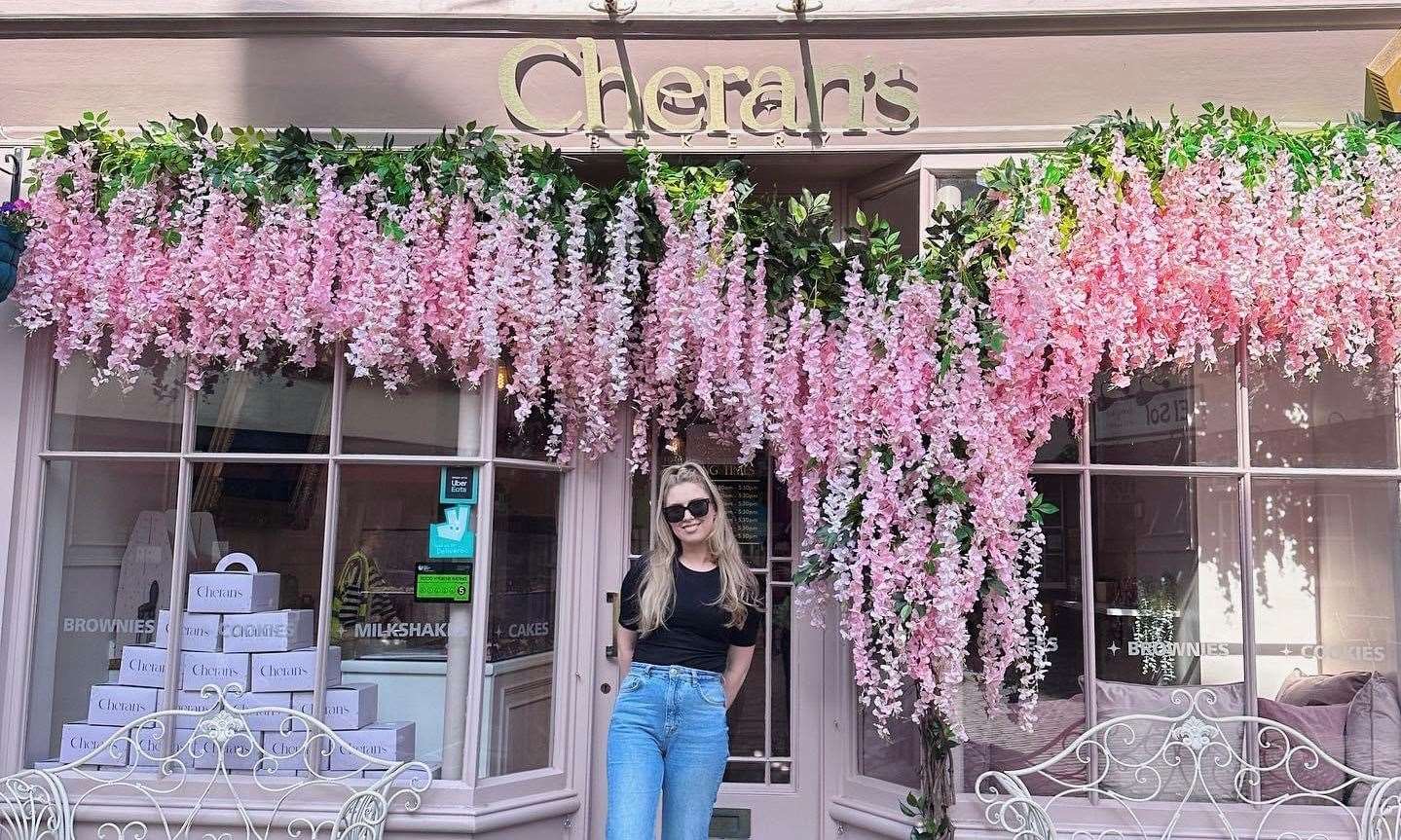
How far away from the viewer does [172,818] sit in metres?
3.99

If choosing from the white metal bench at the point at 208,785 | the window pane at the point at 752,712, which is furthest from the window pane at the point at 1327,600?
the white metal bench at the point at 208,785

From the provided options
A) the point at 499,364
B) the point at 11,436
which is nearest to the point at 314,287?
the point at 499,364

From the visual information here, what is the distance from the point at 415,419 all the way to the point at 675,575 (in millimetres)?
1225

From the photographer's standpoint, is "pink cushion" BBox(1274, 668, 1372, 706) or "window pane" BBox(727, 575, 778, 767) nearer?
"pink cushion" BBox(1274, 668, 1372, 706)

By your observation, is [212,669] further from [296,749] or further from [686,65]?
[686,65]

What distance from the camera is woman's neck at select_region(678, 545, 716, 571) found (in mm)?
3730

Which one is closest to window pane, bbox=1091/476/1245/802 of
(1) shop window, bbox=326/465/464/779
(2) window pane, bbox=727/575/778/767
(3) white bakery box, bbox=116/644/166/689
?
(2) window pane, bbox=727/575/778/767

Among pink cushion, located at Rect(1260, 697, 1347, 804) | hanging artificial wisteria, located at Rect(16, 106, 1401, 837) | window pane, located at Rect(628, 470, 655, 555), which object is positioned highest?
hanging artificial wisteria, located at Rect(16, 106, 1401, 837)

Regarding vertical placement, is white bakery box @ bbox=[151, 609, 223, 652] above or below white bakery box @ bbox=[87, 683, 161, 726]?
above

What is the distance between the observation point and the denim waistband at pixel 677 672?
352cm

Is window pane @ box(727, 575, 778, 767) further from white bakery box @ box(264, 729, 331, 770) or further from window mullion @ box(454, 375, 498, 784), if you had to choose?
white bakery box @ box(264, 729, 331, 770)

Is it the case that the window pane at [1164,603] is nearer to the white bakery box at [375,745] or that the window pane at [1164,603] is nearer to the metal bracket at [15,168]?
the white bakery box at [375,745]

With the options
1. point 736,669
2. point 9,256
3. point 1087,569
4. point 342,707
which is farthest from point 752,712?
point 9,256

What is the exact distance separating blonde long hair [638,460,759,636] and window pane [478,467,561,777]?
0.64 metres
